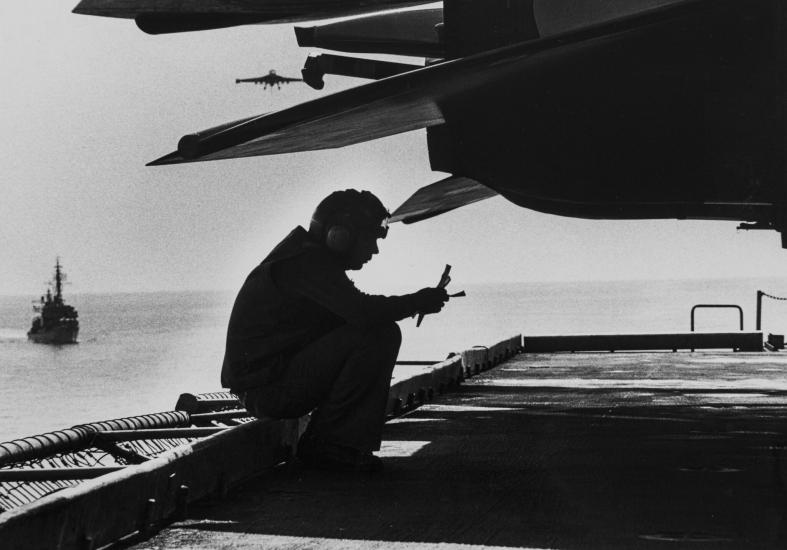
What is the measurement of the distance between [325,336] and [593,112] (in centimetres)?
382

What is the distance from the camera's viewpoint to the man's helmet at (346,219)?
19.7 feet

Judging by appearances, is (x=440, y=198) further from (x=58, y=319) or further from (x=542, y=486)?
(x=58, y=319)

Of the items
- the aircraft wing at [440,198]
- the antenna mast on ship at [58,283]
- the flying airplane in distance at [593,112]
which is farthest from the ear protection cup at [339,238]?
the antenna mast on ship at [58,283]

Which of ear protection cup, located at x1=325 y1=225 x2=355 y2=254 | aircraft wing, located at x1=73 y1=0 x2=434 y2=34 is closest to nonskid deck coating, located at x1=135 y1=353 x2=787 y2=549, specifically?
ear protection cup, located at x1=325 y1=225 x2=355 y2=254

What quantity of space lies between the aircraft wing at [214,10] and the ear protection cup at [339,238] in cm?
582

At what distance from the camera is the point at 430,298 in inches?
235

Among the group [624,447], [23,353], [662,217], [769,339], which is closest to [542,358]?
[769,339]

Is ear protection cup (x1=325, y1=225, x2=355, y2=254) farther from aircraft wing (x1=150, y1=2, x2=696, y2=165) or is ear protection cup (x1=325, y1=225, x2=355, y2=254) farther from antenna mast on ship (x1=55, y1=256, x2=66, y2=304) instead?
antenna mast on ship (x1=55, y1=256, x2=66, y2=304)

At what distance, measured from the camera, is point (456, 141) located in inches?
371

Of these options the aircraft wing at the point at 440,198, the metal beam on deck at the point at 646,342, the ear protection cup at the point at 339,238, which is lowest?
the metal beam on deck at the point at 646,342

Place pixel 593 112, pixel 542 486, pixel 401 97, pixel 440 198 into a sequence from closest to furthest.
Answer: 1. pixel 542 486
2. pixel 401 97
3. pixel 593 112
4. pixel 440 198

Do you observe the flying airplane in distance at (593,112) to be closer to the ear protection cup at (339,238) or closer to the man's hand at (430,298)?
the ear protection cup at (339,238)

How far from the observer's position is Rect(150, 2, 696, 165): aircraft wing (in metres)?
7.44

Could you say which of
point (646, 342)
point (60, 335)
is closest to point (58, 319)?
point (60, 335)
